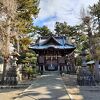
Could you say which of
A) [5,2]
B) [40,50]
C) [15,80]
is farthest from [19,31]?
[40,50]

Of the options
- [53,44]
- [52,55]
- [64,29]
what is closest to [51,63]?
[52,55]

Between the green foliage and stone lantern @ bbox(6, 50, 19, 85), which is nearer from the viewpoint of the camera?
stone lantern @ bbox(6, 50, 19, 85)

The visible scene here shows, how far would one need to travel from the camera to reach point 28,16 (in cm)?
2433

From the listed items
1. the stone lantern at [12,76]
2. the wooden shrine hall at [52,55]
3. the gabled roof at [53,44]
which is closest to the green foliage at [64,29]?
the gabled roof at [53,44]

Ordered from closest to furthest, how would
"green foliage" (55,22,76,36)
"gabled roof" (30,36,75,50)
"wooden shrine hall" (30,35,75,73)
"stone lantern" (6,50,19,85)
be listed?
"stone lantern" (6,50,19,85), "gabled roof" (30,36,75,50), "wooden shrine hall" (30,35,75,73), "green foliage" (55,22,76,36)

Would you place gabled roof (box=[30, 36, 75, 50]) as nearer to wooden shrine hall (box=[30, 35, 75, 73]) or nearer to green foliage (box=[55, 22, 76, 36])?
wooden shrine hall (box=[30, 35, 75, 73])

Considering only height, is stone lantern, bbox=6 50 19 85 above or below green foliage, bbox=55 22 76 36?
below

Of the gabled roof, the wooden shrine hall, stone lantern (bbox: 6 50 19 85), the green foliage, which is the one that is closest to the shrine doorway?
the wooden shrine hall

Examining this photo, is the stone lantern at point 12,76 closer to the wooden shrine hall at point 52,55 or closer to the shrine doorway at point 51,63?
the wooden shrine hall at point 52,55

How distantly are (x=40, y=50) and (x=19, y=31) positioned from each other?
8.26 metres

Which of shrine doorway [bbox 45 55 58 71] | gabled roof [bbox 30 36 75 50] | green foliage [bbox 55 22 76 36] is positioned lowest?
shrine doorway [bbox 45 55 58 71]

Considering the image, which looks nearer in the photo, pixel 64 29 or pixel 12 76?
pixel 12 76

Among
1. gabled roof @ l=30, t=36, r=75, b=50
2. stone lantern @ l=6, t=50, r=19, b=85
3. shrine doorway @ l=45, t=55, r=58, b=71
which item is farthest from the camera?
shrine doorway @ l=45, t=55, r=58, b=71

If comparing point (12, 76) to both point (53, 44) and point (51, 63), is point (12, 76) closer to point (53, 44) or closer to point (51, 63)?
point (51, 63)
